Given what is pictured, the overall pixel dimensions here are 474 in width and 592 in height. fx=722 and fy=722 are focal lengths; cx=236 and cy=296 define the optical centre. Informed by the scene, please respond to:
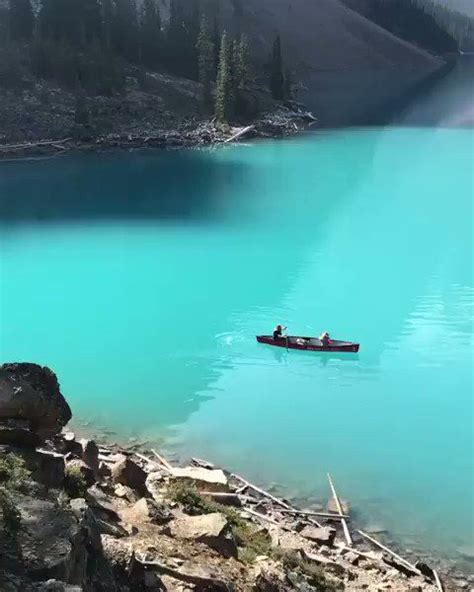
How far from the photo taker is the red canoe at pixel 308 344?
21.1 m

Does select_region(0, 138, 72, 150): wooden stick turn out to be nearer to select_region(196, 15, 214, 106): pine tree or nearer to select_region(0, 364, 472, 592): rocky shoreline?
select_region(196, 15, 214, 106): pine tree

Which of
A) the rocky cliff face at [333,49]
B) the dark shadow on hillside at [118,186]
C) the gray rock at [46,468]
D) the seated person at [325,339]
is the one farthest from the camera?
the rocky cliff face at [333,49]

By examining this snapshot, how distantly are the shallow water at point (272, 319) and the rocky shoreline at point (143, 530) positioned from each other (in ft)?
6.85

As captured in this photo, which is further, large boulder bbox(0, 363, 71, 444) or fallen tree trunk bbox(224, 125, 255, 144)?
fallen tree trunk bbox(224, 125, 255, 144)

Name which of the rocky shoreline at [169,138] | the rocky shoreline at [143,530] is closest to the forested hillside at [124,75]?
the rocky shoreline at [169,138]

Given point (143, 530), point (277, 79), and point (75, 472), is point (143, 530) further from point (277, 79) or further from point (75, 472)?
point (277, 79)

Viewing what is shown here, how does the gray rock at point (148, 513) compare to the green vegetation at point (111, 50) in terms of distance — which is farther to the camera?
the green vegetation at point (111, 50)

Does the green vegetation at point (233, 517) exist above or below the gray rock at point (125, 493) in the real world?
below

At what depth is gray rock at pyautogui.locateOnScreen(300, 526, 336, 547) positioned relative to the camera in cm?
1180

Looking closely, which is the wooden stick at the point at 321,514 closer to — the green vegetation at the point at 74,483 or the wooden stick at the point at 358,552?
the wooden stick at the point at 358,552

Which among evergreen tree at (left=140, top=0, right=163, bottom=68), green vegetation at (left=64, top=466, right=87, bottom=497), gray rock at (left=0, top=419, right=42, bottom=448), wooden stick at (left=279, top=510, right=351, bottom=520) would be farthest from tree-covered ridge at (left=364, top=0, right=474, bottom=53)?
gray rock at (left=0, top=419, right=42, bottom=448)

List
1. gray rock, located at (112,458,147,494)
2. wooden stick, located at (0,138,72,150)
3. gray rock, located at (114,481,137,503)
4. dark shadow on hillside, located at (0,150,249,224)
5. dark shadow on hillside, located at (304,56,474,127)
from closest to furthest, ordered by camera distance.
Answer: gray rock, located at (114,481,137,503) < gray rock, located at (112,458,147,494) < dark shadow on hillside, located at (0,150,249,224) < wooden stick, located at (0,138,72,150) < dark shadow on hillside, located at (304,56,474,127)

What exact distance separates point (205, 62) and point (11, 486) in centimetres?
7372

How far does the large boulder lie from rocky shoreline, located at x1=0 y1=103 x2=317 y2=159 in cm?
5163
